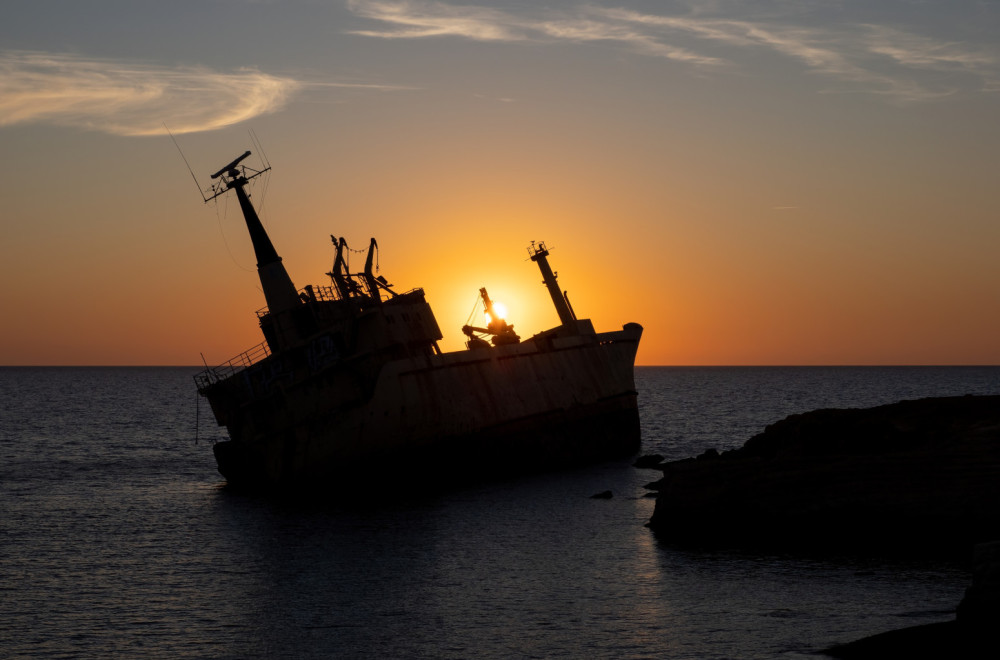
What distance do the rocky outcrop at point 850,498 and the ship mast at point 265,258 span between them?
2081 centimetres

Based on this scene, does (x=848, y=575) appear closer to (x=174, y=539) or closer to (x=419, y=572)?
(x=419, y=572)

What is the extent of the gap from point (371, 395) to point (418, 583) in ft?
46.2

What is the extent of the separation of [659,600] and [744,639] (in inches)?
124

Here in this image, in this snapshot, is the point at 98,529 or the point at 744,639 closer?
the point at 744,639

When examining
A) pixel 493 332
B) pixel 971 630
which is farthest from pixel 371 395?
pixel 971 630

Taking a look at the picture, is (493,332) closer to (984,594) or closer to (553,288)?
(553,288)

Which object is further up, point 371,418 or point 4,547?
point 371,418

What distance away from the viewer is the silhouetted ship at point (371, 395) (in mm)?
37719

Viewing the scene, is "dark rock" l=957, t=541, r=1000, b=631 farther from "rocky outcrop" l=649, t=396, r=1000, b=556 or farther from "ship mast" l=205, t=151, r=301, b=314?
"ship mast" l=205, t=151, r=301, b=314

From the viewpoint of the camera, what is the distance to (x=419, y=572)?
82.1 feet

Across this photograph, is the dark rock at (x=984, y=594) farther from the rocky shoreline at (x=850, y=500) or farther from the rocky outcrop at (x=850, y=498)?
the rocky outcrop at (x=850, y=498)

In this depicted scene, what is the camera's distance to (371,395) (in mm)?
37219

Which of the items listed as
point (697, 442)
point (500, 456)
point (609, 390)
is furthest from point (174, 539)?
point (697, 442)

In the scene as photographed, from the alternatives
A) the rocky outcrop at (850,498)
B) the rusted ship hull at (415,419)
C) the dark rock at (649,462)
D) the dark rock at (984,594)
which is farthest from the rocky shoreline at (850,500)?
the dark rock at (649,462)
